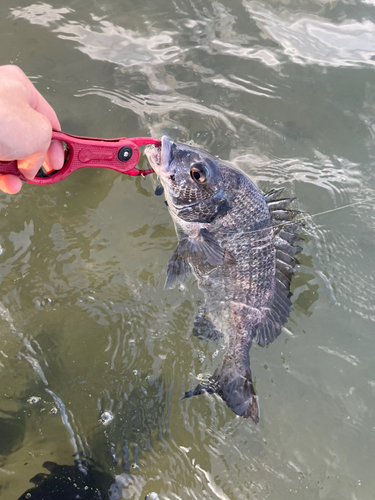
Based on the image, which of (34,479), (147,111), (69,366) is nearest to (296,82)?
(147,111)

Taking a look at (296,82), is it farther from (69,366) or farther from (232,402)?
(69,366)

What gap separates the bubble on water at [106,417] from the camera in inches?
128

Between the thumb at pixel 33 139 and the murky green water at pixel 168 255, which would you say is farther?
the murky green water at pixel 168 255

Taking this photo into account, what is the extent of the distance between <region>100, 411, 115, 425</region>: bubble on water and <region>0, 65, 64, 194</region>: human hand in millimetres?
2218

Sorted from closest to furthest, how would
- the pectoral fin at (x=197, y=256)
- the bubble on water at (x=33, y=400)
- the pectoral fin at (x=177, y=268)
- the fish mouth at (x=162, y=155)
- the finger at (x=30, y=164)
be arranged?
the finger at (x=30, y=164)
the fish mouth at (x=162, y=155)
the pectoral fin at (x=197, y=256)
the pectoral fin at (x=177, y=268)
the bubble on water at (x=33, y=400)

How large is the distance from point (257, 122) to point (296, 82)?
64 cm

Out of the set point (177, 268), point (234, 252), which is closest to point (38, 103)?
point (177, 268)

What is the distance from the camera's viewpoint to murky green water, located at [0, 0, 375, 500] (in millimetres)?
3271

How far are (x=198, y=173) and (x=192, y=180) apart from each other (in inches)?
2.9

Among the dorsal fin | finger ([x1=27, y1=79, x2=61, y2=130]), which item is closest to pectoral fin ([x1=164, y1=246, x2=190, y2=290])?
the dorsal fin

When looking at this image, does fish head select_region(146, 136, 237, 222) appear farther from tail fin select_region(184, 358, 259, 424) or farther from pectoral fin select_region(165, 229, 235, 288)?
tail fin select_region(184, 358, 259, 424)

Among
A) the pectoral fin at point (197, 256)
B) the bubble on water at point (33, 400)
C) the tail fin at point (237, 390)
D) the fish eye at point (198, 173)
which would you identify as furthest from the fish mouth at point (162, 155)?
the bubble on water at point (33, 400)

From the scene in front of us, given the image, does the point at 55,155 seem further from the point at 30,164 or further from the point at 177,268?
the point at 177,268

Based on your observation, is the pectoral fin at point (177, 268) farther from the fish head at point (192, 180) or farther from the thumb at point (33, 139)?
the thumb at point (33, 139)
